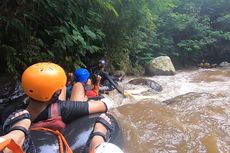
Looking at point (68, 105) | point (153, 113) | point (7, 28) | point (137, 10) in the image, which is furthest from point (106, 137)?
point (137, 10)

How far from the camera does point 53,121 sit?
→ 8.93 ft

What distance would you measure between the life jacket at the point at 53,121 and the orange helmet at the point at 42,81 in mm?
138

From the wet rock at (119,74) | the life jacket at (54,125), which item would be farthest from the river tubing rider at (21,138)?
the wet rock at (119,74)

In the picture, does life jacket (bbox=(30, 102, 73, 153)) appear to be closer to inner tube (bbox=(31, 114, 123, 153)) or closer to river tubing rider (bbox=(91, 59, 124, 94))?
inner tube (bbox=(31, 114, 123, 153))

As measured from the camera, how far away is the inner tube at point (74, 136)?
2.47m

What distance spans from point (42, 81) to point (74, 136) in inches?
21.0

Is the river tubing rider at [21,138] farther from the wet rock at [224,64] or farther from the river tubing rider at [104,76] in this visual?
the wet rock at [224,64]

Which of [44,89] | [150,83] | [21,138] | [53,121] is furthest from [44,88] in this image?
[150,83]

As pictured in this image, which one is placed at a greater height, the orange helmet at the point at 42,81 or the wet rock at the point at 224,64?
the orange helmet at the point at 42,81

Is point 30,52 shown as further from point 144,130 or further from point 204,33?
point 204,33

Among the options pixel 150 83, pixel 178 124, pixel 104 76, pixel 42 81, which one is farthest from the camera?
pixel 150 83

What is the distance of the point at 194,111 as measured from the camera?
530cm

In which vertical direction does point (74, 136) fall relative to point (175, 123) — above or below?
above

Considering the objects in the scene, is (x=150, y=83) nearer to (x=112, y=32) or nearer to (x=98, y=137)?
(x=112, y=32)
